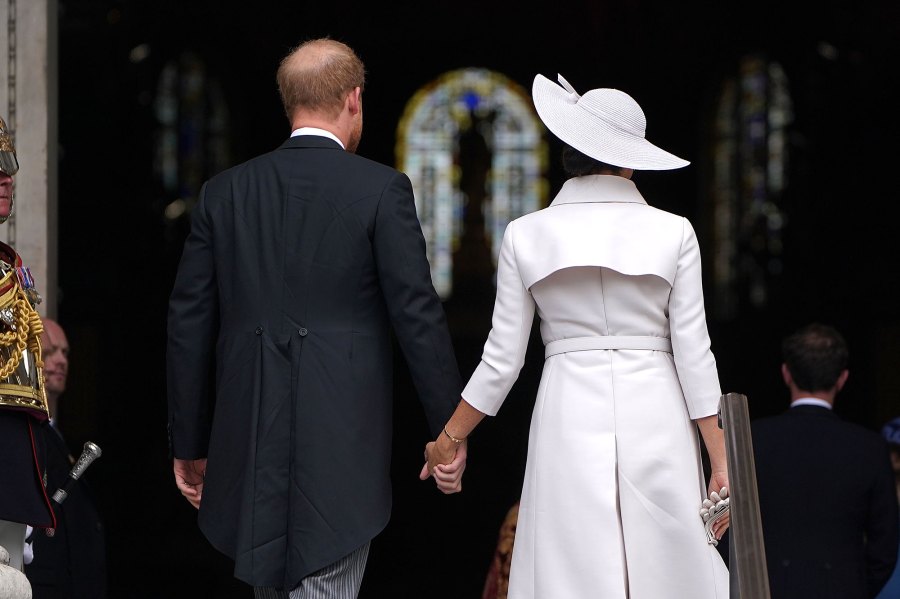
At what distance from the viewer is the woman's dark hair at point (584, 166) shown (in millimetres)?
4492

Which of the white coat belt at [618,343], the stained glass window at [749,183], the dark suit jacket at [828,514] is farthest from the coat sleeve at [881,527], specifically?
the stained glass window at [749,183]

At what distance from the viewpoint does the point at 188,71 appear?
65.4ft

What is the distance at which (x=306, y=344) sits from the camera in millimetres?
4453

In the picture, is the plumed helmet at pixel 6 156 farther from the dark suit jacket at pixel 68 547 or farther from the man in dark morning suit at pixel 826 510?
the man in dark morning suit at pixel 826 510

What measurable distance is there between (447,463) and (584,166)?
0.85 metres

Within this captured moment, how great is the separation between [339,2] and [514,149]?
3.68 metres

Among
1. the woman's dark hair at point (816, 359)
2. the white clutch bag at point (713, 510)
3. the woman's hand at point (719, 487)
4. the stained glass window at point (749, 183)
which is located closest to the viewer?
the white clutch bag at point (713, 510)

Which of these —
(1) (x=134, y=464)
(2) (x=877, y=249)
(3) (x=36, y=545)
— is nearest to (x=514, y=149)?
(2) (x=877, y=249)

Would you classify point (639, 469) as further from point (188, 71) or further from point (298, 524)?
point (188, 71)

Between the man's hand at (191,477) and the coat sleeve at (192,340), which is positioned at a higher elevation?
the coat sleeve at (192,340)

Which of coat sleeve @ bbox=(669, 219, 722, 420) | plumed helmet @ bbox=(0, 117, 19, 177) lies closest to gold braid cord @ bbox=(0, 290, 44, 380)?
plumed helmet @ bbox=(0, 117, 19, 177)

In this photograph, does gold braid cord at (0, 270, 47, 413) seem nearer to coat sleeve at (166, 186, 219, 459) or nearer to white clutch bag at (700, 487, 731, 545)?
coat sleeve at (166, 186, 219, 459)

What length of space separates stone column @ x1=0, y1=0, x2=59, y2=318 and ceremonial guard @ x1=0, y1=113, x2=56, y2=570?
2.34m

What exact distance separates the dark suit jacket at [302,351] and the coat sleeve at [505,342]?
0.12 metres
